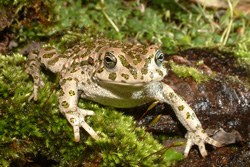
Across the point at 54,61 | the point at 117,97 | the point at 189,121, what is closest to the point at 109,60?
the point at 117,97

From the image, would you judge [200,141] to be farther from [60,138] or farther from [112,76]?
[60,138]

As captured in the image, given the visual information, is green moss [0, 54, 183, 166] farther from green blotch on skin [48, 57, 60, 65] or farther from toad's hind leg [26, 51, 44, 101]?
green blotch on skin [48, 57, 60, 65]

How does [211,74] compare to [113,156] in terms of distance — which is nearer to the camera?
[113,156]

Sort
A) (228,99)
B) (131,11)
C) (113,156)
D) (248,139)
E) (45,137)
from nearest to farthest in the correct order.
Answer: (113,156), (45,137), (248,139), (228,99), (131,11)

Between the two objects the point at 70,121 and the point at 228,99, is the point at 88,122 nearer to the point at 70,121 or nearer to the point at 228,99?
the point at 70,121

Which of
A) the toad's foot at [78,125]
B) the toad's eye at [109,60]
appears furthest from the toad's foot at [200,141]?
the toad's eye at [109,60]

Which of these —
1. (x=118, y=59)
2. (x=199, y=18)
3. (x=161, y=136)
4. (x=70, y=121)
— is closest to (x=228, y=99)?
(x=161, y=136)

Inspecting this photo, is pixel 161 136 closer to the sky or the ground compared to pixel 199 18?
closer to the ground
